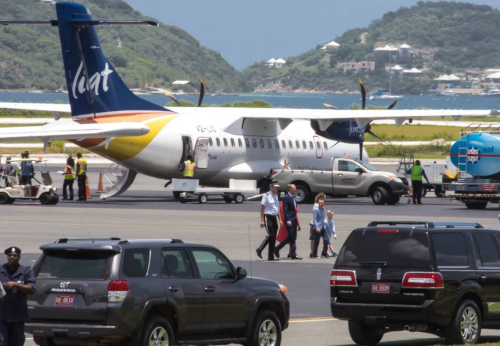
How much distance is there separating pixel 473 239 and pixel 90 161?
2097 inches

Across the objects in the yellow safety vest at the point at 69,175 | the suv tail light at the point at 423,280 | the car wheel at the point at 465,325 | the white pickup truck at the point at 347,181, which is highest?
the suv tail light at the point at 423,280

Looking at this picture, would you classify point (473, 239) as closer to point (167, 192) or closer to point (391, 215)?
point (391, 215)

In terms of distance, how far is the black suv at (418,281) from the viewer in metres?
12.1

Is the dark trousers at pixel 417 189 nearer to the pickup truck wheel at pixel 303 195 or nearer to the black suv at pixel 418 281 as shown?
the pickup truck wheel at pixel 303 195

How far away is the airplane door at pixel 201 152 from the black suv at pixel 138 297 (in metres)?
26.1

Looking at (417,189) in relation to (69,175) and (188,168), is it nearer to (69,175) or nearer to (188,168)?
(188,168)

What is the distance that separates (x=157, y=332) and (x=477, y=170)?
2775 cm

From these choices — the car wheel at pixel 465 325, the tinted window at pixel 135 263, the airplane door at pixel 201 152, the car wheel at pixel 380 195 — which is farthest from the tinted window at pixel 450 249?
the airplane door at pixel 201 152

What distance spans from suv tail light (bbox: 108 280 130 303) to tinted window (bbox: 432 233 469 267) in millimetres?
4227

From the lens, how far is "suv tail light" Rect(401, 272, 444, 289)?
472 inches

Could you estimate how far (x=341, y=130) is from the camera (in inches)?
1670

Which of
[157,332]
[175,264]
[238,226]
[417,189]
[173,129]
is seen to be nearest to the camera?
[157,332]

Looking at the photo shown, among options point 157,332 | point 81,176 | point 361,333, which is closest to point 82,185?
point 81,176

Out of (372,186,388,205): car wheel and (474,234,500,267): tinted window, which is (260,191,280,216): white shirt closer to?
(474,234,500,267): tinted window
